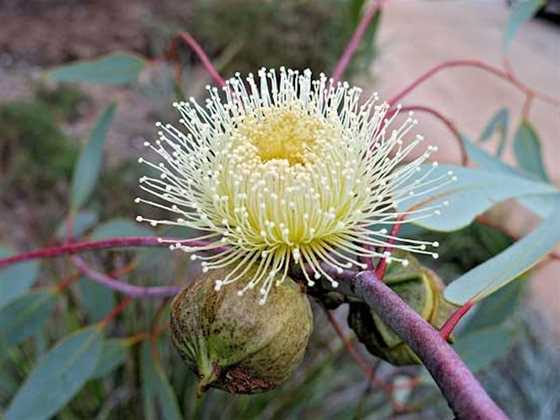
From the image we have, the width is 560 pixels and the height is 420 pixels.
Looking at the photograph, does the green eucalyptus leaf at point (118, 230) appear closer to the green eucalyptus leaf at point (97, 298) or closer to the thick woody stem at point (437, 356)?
the green eucalyptus leaf at point (97, 298)

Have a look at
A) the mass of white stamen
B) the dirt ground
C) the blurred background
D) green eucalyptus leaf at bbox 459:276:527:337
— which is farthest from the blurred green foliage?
the mass of white stamen

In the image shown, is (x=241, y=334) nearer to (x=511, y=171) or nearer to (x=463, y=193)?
(x=463, y=193)

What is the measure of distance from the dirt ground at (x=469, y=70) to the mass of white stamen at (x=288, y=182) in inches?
89.6

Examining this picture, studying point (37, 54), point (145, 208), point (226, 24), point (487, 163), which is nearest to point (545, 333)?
point (145, 208)

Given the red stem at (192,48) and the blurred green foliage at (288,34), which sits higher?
the red stem at (192,48)

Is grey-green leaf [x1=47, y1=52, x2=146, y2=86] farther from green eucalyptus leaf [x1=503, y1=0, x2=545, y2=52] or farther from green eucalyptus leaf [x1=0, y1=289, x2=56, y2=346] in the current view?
green eucalyptus leaf [x1=503, y1=0, x2=545, y2=52]

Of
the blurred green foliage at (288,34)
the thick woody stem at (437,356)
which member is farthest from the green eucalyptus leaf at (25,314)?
the blurred green foliage at (288,34)

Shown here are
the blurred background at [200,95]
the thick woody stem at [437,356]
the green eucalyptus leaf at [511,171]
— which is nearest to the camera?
the thick woody stem at [437,356]

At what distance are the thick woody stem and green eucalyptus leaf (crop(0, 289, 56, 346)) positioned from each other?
2.03 ft

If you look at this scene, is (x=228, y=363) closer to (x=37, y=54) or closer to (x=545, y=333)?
(x=545, y=333)

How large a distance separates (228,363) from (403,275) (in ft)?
0.46

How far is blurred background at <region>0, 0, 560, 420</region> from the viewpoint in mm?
1504

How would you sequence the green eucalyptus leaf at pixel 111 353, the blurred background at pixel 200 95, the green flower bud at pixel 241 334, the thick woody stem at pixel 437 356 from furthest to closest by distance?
the blurred background at pixel 200 95 → the green eucalyptus leaf at pixel 111 353 → the green flower bud at pixel 241 334 → the thick woody stem at pixel 437 356

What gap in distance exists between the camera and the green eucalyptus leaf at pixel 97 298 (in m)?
0.99
